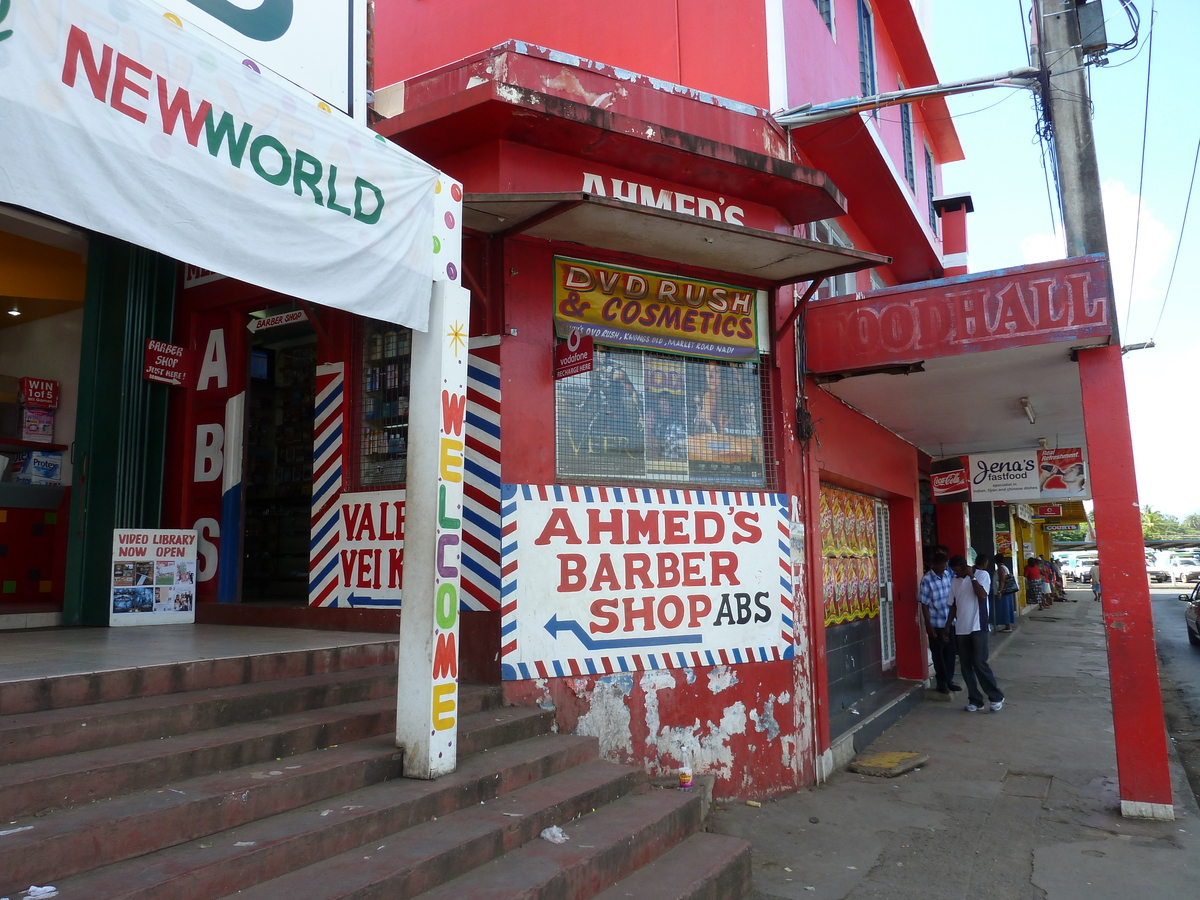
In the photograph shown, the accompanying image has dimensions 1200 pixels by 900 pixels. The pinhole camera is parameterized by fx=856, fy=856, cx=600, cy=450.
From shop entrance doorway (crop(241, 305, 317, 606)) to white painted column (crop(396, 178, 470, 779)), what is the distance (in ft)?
16.4

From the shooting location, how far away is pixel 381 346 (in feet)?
24.2

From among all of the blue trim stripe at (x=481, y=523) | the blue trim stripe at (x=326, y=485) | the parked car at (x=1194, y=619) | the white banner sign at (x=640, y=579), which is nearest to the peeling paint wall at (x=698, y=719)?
the white banner sign at (x=640, y=579)

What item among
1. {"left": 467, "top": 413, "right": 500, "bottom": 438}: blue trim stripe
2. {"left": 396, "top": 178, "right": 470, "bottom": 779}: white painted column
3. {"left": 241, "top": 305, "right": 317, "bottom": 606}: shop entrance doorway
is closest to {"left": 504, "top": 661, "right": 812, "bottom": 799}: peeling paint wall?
{"left": 396, "top": 178, "right": 470, "bottom": 779}: white painted column

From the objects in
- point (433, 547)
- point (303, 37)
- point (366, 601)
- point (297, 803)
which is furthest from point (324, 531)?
point (303, 37)

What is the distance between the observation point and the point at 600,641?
6.80 metres

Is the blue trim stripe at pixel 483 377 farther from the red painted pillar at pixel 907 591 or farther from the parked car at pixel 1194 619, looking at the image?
the parked car at pixel 1194 619

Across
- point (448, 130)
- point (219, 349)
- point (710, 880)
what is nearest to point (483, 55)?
point (448, 130)

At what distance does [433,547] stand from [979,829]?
4.99m

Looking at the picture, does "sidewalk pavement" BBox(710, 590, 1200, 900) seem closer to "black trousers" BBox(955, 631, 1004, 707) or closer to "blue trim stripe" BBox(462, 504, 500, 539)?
"black trousers" BBox(955, 631, 1004, 707)

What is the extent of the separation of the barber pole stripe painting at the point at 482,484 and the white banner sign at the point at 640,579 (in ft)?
0.47

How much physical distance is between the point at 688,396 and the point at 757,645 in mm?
2293

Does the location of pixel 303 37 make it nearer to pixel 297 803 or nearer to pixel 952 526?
pixel 297 803

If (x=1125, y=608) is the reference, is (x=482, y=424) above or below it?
above

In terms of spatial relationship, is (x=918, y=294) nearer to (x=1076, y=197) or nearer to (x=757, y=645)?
(x=1076, y=197)
